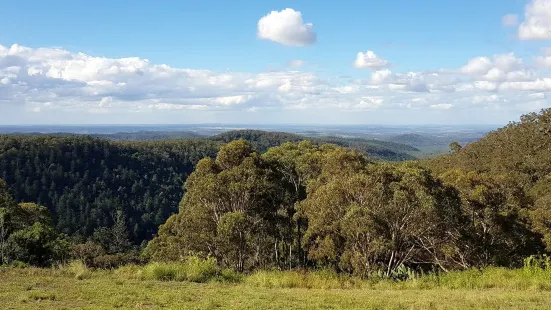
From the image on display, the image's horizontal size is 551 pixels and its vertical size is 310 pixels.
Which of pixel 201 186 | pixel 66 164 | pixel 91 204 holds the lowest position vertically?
pixel 91 204

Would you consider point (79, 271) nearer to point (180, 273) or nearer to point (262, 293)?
point (180, 273)

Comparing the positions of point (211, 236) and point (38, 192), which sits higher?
point (211, 236)

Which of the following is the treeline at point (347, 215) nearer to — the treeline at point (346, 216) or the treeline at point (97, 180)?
the treeline at point (346, 216)

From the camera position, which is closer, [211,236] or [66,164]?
[211,236]

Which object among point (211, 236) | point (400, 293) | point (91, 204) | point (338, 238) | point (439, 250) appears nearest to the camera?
point (400, 293)

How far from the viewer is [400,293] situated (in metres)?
8.62

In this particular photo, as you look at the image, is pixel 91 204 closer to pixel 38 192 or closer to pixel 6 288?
pixel 38 192

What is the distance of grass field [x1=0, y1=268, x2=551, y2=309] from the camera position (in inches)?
279

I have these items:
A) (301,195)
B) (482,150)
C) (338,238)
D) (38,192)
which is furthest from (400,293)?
(38,192)

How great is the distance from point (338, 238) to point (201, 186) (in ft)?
17.7

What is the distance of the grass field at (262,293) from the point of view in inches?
279

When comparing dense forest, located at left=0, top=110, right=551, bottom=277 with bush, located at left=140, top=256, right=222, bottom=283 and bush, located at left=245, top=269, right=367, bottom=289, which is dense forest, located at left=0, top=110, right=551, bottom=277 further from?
bush, located at left=140, top=256, right=222, bottom=283

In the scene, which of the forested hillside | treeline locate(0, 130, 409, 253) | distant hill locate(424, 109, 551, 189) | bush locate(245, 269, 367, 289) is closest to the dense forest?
bush locate(245, 269, 367, 289)

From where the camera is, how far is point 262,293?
8.38 m
